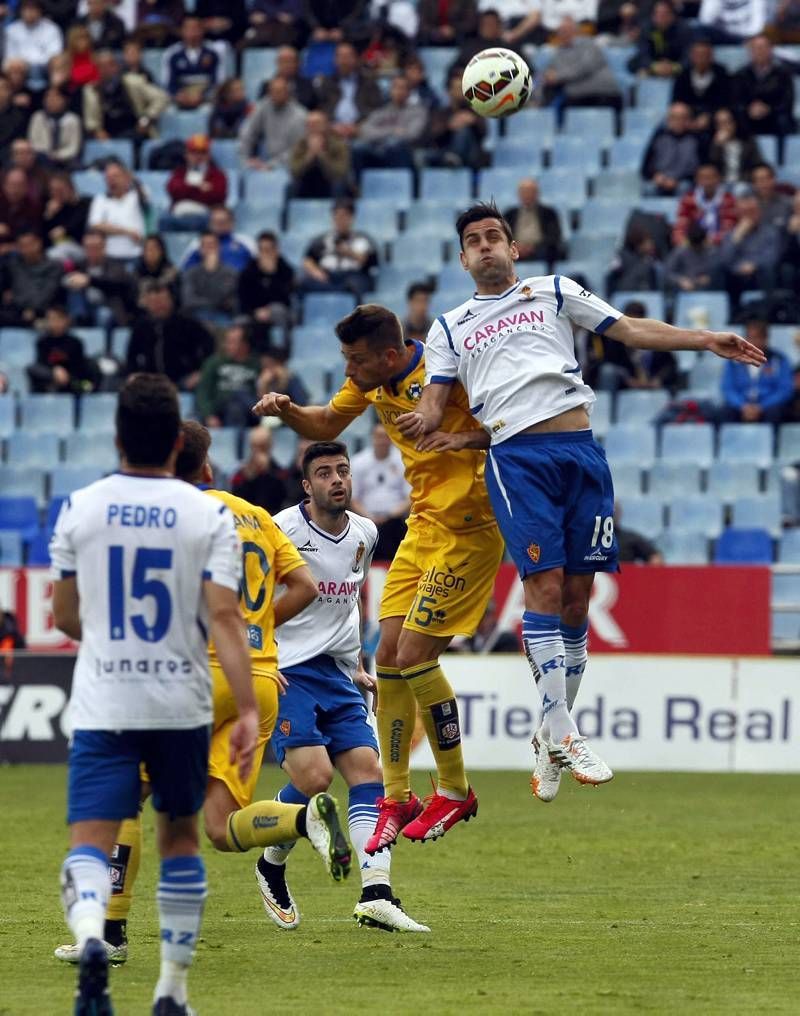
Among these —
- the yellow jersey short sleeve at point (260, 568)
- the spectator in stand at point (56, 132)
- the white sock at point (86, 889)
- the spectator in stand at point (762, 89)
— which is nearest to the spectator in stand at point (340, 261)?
the spectator in stand at point (56, 132)

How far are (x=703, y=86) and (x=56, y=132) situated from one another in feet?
27.0

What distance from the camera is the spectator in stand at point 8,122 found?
83.4 feet

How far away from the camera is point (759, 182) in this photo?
2222 cm

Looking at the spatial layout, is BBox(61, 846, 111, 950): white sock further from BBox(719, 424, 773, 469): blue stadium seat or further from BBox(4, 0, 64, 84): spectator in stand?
BBox(4, 0, 64, 84): spectator in stand

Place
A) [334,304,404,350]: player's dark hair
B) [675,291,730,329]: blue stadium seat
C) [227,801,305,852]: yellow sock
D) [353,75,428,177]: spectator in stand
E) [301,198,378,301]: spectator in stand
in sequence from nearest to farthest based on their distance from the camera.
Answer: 1. [227,801,305,852]: yellow sock
2. [334,304,404,350]: player's dark hair
3. [675,291,730,329]: blue stadium seat
4. [301,198,378,301]: spectator in stand
5. [353,75,428,177]: spectator in stand

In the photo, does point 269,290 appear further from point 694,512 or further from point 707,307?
point 694,512

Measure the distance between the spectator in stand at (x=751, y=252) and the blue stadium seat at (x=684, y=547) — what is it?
3265 mm

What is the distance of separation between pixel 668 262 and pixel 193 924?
16.4 metres

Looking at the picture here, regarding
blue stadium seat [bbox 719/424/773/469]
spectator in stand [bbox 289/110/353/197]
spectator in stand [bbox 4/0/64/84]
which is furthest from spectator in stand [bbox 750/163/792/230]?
spectator in stand [bbox 4/0/64/84]

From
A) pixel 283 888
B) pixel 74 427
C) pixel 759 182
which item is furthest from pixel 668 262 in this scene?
pixel 283 888

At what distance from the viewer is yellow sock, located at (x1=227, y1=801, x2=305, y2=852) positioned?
8.55 m

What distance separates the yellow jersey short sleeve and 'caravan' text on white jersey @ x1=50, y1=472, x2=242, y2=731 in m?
1.97

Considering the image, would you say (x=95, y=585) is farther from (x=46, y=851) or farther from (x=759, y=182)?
(x=759, y=182)

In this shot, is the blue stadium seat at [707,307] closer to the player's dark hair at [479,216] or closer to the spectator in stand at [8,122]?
the spectator in stand at [8,122]
